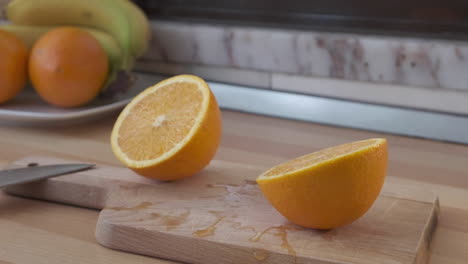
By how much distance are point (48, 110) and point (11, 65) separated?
80 millimetres

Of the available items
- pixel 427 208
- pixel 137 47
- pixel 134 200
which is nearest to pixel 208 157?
pixel 134 200

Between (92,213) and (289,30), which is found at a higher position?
(289,30)

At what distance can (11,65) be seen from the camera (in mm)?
903

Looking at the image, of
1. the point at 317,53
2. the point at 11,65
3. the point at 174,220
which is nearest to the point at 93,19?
the point at 11,65

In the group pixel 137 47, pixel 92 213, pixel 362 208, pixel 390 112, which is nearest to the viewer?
pixel 362 208

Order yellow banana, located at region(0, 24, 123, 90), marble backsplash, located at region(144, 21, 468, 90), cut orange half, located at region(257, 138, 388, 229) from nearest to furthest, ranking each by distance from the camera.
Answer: cut orange half, located at region(257, 138, 388, 229) < marble backsplash, located at region(144, 21, 468, 90) < yellow banana, located at region(0, 24, 123, 90)

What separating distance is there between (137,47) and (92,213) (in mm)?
460

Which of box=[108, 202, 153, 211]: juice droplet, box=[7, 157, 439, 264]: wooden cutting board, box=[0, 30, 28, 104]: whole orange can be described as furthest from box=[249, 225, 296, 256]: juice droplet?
box=[0, 30, 28, 104]: whole orange

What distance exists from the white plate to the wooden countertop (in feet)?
0.04

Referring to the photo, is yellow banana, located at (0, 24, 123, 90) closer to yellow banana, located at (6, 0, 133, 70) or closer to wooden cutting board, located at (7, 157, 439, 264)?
yellow banana, located at (6, 0, 133, 70)

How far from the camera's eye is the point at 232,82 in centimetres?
104

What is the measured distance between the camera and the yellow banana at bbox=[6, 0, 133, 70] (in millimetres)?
1023

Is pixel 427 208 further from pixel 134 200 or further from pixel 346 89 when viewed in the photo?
pixel 346 89

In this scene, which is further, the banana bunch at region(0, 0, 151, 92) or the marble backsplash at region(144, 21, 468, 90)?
the banana bunch at region(0, 0, 151, 92)
